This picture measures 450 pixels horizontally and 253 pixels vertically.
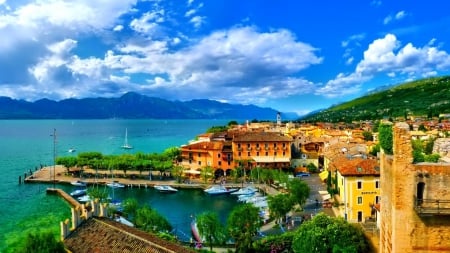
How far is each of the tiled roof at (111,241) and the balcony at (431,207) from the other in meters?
12.6

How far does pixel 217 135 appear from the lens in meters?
108

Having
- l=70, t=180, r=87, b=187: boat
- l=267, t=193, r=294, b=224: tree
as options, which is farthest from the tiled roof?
l=70, t=180, r=87, b=187: boat

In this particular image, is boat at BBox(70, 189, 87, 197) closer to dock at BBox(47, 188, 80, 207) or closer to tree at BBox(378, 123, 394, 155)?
dock at BBox(47, 188, 80, 207)

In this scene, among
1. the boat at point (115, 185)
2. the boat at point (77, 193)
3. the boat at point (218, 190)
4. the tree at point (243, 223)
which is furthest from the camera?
the boat at point (115, 185)

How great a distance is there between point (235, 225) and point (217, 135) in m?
70.2

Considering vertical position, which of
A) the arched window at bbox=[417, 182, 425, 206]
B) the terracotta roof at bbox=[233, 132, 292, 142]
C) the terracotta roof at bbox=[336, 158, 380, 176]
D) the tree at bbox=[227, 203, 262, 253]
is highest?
the terracotta roof at bbox=[233, 132, 292, 142]

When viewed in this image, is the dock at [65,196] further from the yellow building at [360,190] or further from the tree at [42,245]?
the tree at [42,245]

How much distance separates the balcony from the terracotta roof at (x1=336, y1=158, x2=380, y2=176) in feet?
87.6

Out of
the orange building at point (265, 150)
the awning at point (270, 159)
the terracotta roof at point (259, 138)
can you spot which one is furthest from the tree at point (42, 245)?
the terracotta roof at point (259, 138)

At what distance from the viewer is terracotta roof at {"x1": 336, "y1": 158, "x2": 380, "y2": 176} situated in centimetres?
4544

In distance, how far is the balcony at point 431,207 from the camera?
18983 mm

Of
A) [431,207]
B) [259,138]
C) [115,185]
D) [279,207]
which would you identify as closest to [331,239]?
[431,207]

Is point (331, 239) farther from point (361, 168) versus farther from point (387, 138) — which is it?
point (361, 168)

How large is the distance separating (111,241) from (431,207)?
55.7 ft
